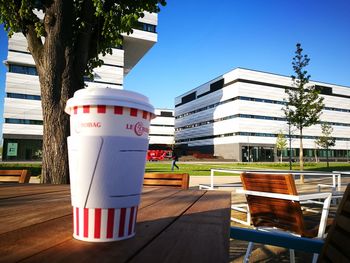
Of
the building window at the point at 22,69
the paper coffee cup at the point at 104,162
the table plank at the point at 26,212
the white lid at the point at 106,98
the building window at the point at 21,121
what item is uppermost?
the building window at the point at 22,69

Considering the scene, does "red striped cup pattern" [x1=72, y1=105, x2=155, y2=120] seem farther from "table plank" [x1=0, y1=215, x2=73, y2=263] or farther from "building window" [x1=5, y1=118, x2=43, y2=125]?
"building window" [x1=5, y1=118, x2=43, y2=125]

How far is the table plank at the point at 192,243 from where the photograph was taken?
2.22 feet

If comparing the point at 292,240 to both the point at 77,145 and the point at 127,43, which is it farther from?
the point at 127,43

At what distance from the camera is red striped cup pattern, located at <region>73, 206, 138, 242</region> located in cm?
80

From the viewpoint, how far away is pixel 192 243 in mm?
791

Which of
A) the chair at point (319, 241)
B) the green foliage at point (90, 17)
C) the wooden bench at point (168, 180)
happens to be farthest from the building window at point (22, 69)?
the chair at point (319, 241)

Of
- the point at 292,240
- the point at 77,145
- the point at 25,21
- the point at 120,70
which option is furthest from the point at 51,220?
the point at 120,70

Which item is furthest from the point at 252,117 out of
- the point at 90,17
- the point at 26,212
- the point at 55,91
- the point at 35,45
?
the point at 26,212

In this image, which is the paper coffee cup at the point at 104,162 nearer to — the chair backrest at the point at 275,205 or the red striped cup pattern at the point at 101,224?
the red striped cup pattern at the point at 101,224

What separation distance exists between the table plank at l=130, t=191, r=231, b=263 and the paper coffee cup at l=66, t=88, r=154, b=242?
0.14 m

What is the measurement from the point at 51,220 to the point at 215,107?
191 ft

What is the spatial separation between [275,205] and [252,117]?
51.3 meters

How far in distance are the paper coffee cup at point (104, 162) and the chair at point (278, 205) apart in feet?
6.80

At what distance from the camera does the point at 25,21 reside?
5.34 meters
